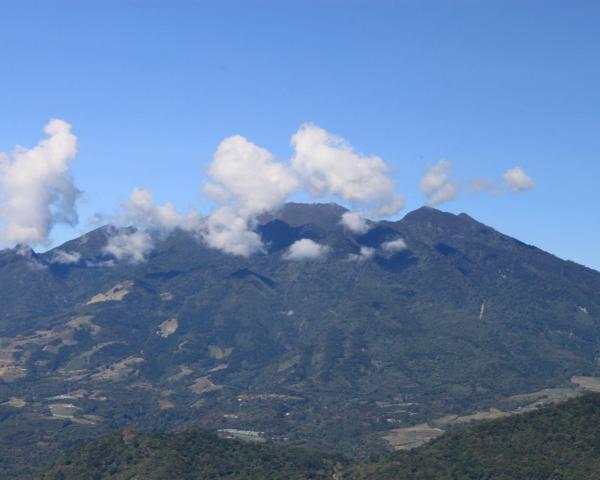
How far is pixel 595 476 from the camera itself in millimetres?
196875
